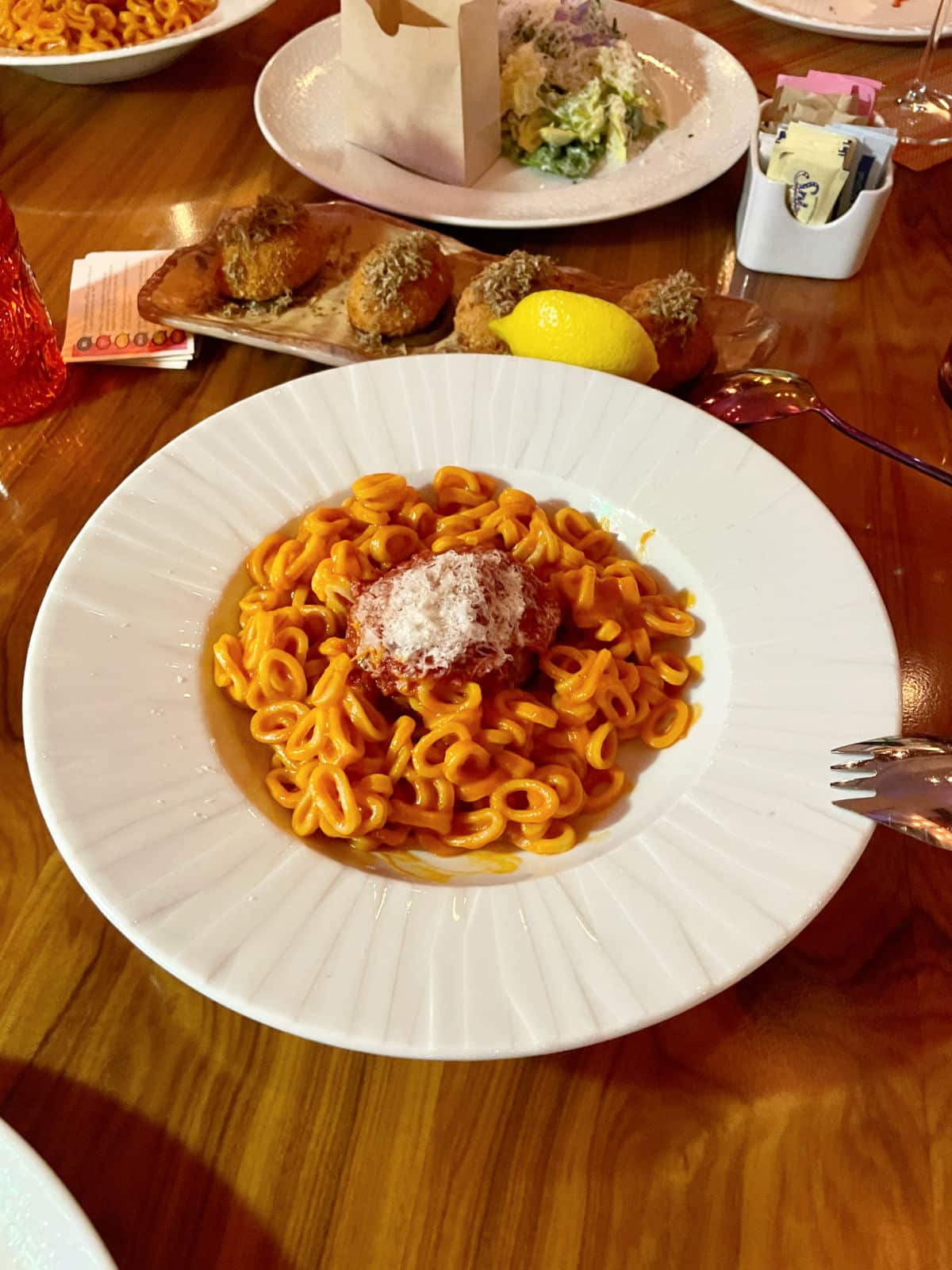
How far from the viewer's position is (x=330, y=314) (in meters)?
1.80

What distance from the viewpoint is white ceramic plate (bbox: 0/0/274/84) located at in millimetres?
2209

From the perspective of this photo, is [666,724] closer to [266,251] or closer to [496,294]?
[496,294]

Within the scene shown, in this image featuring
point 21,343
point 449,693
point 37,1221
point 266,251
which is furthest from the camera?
point 266,251

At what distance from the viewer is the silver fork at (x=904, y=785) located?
980 mm

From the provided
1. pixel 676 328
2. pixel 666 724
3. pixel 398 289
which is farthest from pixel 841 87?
pixel 666 724

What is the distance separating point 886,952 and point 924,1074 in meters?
0.13

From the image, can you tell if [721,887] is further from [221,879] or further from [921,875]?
[221,879]

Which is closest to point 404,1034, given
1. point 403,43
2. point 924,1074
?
point 924,1074

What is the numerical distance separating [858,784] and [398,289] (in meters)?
1.18

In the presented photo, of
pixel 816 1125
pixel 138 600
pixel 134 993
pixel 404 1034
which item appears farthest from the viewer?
pixel 138 600

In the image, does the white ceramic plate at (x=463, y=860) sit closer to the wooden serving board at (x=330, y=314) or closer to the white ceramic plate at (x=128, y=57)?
the wooden serving board at (x=330, y=314)

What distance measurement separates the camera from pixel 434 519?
1442 mm

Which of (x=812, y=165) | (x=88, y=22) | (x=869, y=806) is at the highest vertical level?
(x=88, y=22)

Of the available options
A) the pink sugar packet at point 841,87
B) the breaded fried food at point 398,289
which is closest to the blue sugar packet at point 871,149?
the pink sugar packet at point 841,87
